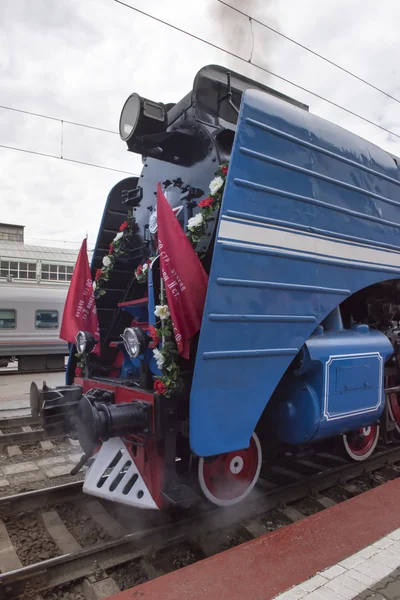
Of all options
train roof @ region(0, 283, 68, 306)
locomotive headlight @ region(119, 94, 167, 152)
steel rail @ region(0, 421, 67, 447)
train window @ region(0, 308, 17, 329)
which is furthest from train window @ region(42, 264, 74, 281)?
locomotive headlight @ region(119, 94, 167, 152)

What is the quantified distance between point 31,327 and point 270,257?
43.1 ft

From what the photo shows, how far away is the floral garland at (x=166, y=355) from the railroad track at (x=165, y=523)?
1.13 metres

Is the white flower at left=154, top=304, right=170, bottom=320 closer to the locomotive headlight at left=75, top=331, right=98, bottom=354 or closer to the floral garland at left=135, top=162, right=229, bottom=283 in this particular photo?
the floral garland at left=135, top=162, right=229, bottom=283

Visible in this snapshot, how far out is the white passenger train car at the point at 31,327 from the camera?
14.7 metres

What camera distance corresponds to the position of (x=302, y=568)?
2830 millimetres

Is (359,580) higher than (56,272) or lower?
lower

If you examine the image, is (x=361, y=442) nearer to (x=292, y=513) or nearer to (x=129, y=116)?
(x=292, y=513)

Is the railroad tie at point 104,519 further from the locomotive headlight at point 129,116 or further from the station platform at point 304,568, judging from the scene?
the locomotive headlight at point 129,116

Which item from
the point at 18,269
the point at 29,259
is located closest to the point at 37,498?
the point at 29,259

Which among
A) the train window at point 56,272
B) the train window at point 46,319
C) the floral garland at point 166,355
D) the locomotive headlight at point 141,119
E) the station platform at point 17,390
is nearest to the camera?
the floral garland at point 166,355

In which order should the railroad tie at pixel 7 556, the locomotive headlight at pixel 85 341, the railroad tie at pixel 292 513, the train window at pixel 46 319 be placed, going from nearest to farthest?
the railroad tie at pixel 7 556
the railroad tie at pixel 292 513
the locomotive headlight at pixel 85 341
the train window at pixel 46 319

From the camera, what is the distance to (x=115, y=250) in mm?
4957

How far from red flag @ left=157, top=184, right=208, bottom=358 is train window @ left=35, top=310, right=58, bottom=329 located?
42.6 ft

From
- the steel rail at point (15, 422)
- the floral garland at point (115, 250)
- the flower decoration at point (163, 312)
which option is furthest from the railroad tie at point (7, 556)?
the steel rail at point (15, 422)
